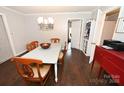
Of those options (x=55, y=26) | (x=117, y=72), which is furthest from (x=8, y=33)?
(x=117, y=72)

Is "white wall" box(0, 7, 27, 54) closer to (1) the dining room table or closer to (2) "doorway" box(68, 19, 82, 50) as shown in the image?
(1) the dining room table

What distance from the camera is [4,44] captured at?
282cm

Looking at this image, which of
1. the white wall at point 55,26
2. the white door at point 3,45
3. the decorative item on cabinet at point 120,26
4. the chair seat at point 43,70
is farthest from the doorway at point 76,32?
the white door at point 3,45

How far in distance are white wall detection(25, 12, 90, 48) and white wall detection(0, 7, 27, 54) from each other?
36 cm

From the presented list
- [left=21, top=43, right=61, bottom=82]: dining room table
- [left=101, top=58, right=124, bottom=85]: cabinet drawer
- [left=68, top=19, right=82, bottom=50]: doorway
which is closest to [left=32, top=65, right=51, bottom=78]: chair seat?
[left=21, top=43, right=61, bottom=82]: dining room table

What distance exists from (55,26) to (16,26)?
1.89 metres

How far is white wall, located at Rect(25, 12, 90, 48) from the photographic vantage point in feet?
12.4

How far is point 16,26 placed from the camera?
3.36 meters

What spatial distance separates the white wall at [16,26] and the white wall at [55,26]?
0.36 metres

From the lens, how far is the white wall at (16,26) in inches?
113

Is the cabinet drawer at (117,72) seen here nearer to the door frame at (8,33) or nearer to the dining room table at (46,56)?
the dining room table at (46,56)

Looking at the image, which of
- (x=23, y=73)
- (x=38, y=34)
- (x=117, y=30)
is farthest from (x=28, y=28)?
(x=117, y=30)

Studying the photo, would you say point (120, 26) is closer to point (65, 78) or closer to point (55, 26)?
point (65, 78)

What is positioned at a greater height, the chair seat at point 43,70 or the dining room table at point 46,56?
the dining room table at point 46,56
